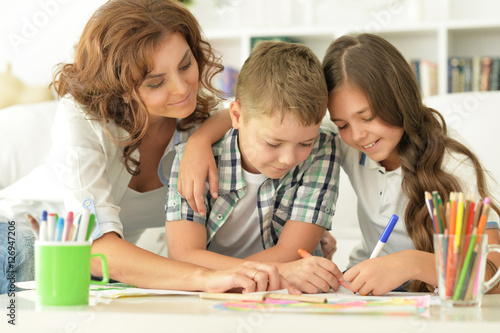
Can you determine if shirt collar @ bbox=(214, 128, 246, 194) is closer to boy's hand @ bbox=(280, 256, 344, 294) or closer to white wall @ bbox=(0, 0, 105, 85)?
boy's hand @ bbox=(280, 256, 344, 294)

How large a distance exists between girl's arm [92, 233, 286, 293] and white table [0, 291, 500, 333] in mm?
156

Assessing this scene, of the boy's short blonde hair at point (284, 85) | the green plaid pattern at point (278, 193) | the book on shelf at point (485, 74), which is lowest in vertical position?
the green plaid pattern at point (278, 193)

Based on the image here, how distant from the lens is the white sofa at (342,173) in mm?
1800

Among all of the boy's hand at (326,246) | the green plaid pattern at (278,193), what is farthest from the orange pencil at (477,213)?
the boy's hand at (326,246)

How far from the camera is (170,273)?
39.5 inches

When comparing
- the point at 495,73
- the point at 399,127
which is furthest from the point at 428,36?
the point at 399,127

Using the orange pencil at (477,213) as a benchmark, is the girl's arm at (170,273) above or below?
below

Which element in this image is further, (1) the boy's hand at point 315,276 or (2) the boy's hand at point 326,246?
(2) the boy's hand at point 326,246

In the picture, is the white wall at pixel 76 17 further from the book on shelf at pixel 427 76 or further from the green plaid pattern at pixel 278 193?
the green plaid pattern at pixel 278 193

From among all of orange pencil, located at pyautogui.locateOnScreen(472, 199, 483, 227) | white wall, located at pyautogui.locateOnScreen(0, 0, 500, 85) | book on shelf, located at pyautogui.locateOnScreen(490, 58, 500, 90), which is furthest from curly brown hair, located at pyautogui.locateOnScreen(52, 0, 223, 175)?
book on shelf, located at pyautogui.locateOnScreen(490, 58, 500, 90)

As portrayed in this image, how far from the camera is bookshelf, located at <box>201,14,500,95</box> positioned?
269cm

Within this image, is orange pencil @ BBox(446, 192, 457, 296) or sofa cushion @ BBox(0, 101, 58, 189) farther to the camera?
sofa cushion @ BBox(0, 101, 58, 189)

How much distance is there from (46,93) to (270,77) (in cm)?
178

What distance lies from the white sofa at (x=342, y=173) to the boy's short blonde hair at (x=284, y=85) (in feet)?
2.50
